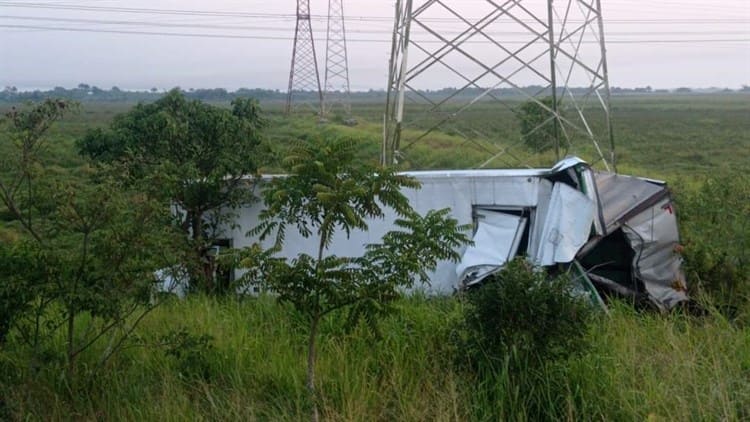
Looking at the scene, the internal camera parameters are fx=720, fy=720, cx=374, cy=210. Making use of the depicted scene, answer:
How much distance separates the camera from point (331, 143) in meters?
3.71

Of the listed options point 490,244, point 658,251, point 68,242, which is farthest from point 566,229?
point 68,242

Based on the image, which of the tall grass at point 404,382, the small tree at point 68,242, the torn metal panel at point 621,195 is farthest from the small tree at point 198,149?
the torn metal panel at point 621,195

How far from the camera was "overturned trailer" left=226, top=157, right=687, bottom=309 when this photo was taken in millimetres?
6273

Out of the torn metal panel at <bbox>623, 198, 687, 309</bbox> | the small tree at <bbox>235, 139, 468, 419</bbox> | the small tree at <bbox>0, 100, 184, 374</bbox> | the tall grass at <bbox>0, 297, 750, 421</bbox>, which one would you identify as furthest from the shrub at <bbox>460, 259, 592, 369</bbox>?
the torn metal panel at <bbox>623, 198, 687, 309</bbox>

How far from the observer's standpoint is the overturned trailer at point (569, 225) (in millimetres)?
6273

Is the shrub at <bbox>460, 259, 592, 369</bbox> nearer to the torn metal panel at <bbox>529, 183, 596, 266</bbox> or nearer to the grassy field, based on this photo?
the grassy field

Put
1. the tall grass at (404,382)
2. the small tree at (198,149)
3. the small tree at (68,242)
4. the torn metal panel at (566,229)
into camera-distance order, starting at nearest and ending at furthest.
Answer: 1. the tall grass at (404,382)
2. the small tree at (68,242)
3. the torn metal panel at (566,229)
4. the small tree at (198,149)

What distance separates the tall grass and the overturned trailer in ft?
4.04

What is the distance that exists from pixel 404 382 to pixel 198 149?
4309 mm

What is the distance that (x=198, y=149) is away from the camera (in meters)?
7.61

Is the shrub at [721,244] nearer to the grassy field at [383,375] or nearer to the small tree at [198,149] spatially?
the grassy field at [383,375]

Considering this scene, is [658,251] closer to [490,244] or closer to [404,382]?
Result: [490,244]

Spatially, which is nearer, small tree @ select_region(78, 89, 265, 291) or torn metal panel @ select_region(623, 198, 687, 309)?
torn metal panel @ select_region(623, 198, 687, 309)

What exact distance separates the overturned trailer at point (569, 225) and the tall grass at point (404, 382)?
4.04 feet
